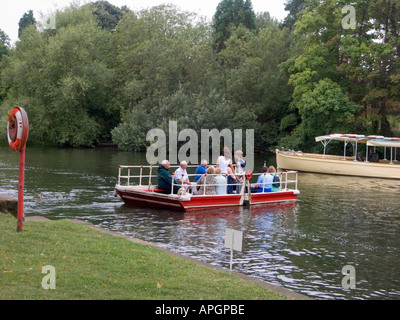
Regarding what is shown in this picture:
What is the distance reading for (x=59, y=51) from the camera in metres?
63.4

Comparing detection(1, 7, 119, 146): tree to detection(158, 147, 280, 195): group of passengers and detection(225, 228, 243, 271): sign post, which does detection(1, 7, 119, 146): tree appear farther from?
detection(225, 228, 243, 271): sign post

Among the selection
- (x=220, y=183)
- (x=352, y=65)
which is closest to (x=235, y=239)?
(x=220, y=183)

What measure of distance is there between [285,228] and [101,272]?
35.7 feet

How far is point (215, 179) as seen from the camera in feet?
75.4

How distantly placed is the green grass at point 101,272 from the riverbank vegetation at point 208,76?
126 feet

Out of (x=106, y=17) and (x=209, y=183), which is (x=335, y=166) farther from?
(x=106, y=17)

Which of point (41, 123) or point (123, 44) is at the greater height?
point (123, 44)

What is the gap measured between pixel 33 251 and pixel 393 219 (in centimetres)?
1615

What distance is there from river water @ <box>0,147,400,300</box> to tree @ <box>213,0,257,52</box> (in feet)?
157

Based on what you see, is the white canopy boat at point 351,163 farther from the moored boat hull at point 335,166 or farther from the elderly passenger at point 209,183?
the elderly passenger at point 209,183
